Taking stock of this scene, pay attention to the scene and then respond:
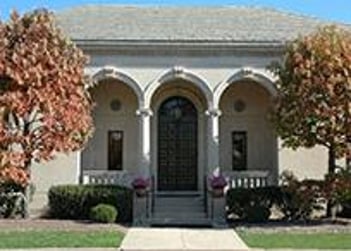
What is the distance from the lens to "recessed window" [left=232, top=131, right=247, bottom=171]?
2786 centimetres

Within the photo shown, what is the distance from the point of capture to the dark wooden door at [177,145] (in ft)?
90.3

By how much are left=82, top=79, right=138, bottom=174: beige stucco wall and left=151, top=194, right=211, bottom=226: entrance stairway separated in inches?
83.1

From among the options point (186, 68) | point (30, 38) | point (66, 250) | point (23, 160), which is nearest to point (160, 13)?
point (186, 68)

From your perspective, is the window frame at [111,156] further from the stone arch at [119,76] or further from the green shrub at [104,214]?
the green shrub at [104,214]

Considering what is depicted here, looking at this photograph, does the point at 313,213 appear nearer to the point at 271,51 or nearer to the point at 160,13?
the point at 271,51

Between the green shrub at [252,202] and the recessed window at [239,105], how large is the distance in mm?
4517

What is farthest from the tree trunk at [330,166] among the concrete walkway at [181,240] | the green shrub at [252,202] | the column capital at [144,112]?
the column capital at [144,112]

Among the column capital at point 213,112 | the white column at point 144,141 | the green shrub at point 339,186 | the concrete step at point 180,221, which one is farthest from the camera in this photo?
the column capital at point 213,112

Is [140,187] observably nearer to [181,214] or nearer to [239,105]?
[181,214]

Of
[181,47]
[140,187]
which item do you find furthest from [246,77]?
[140,187]

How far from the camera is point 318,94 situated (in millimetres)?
21594

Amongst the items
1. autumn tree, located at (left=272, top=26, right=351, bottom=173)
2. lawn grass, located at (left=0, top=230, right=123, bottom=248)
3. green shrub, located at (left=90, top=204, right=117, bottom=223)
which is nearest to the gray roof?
autumn tree, located at (left=272, top=26, right=351, bottom=173)

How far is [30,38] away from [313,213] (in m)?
10.2

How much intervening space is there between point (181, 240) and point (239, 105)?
32.7 ft
